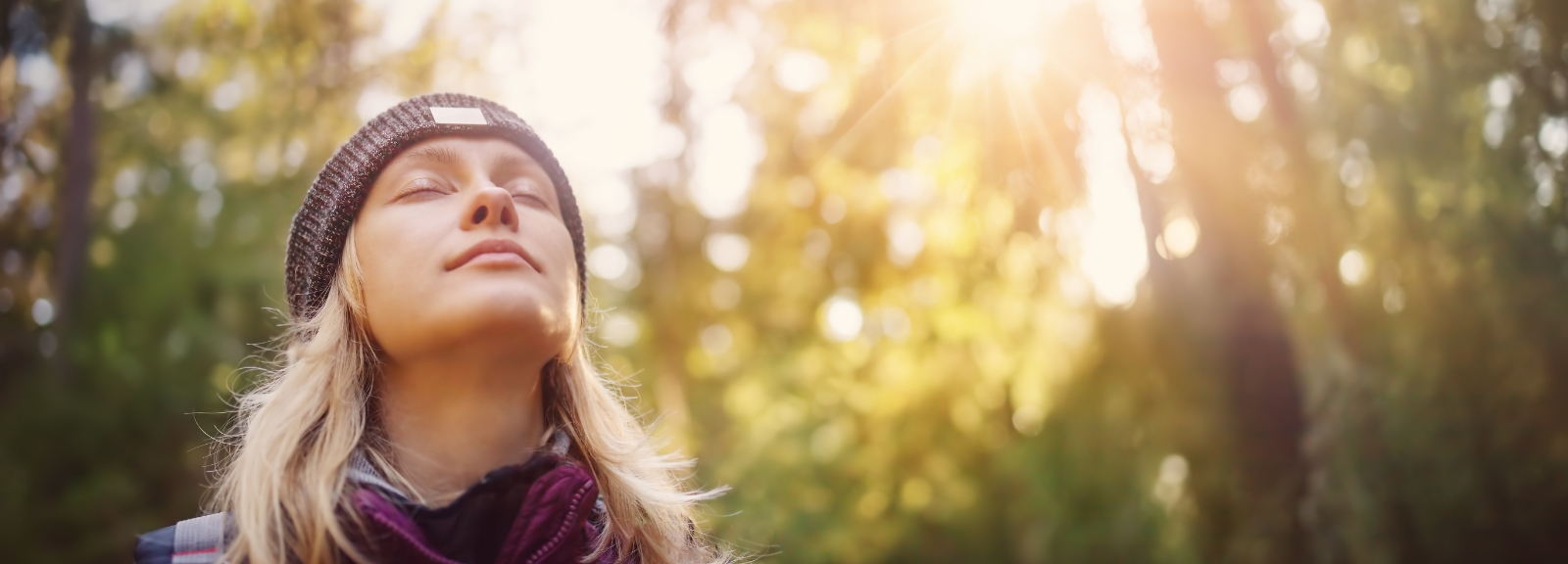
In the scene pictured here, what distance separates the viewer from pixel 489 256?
1.55 m

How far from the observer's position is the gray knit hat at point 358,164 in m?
1.73

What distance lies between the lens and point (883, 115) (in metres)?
3.47

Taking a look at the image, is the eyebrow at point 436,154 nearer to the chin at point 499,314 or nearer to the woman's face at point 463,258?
the woman's face at point 463,258

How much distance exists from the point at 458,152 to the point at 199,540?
2.48 feet

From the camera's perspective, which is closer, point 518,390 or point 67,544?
point 518,390

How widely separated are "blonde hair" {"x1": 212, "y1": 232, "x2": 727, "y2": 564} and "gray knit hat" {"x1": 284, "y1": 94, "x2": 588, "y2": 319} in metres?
0.04

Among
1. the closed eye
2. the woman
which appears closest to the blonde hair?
the woman

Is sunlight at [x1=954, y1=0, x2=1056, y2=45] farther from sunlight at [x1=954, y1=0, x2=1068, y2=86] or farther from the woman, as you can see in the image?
the woman

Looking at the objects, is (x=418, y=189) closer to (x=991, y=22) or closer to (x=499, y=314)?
(x=499, y=314)

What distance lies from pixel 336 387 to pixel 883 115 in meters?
2.29

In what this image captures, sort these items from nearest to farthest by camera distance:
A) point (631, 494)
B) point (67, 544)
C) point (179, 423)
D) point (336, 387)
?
1. point (336, 387)
2. point (631, 494)
3. point (67, 544)
4. point (179, 423)

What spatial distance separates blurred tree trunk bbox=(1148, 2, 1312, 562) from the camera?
348 centimetres

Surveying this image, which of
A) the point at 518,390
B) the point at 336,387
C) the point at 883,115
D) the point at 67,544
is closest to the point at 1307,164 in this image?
the point at 883,115

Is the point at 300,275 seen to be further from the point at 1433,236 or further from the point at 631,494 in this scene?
the point at 1433,236
